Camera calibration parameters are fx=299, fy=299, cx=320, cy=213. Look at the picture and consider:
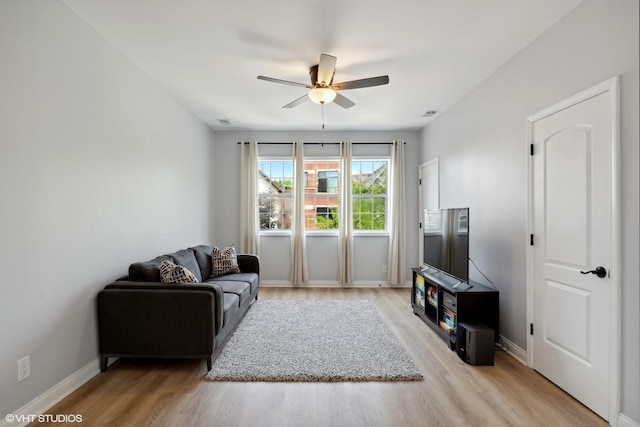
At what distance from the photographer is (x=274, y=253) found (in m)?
5.39

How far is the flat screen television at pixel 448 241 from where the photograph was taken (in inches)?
119

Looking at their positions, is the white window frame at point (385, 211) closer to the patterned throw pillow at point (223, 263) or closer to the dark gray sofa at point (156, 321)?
the patterned throw pillow at point (223, 263)

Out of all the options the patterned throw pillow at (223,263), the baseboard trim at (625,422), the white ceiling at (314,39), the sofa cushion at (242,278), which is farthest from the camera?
the patterned throw pillow at (223,263)

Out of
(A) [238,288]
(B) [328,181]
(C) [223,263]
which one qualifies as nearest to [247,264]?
(C) [223,263]

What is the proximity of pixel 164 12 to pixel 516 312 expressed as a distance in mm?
3886

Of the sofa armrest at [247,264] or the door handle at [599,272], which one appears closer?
the door handle at [599,272]

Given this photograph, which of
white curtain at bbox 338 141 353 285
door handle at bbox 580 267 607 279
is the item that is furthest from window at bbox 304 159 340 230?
door handle at bbox 580 267 607 279

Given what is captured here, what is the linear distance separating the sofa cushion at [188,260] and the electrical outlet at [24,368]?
4.85ft

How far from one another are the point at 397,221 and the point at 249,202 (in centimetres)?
265

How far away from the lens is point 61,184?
7.01ft

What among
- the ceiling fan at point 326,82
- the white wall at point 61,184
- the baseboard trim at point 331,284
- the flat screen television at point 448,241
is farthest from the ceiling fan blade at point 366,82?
the baseboard trim at point 331,284

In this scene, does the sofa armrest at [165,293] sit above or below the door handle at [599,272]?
below

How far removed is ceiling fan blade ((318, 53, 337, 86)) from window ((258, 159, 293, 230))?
2.77 m

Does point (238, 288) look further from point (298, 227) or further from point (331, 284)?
point (331, 284)
